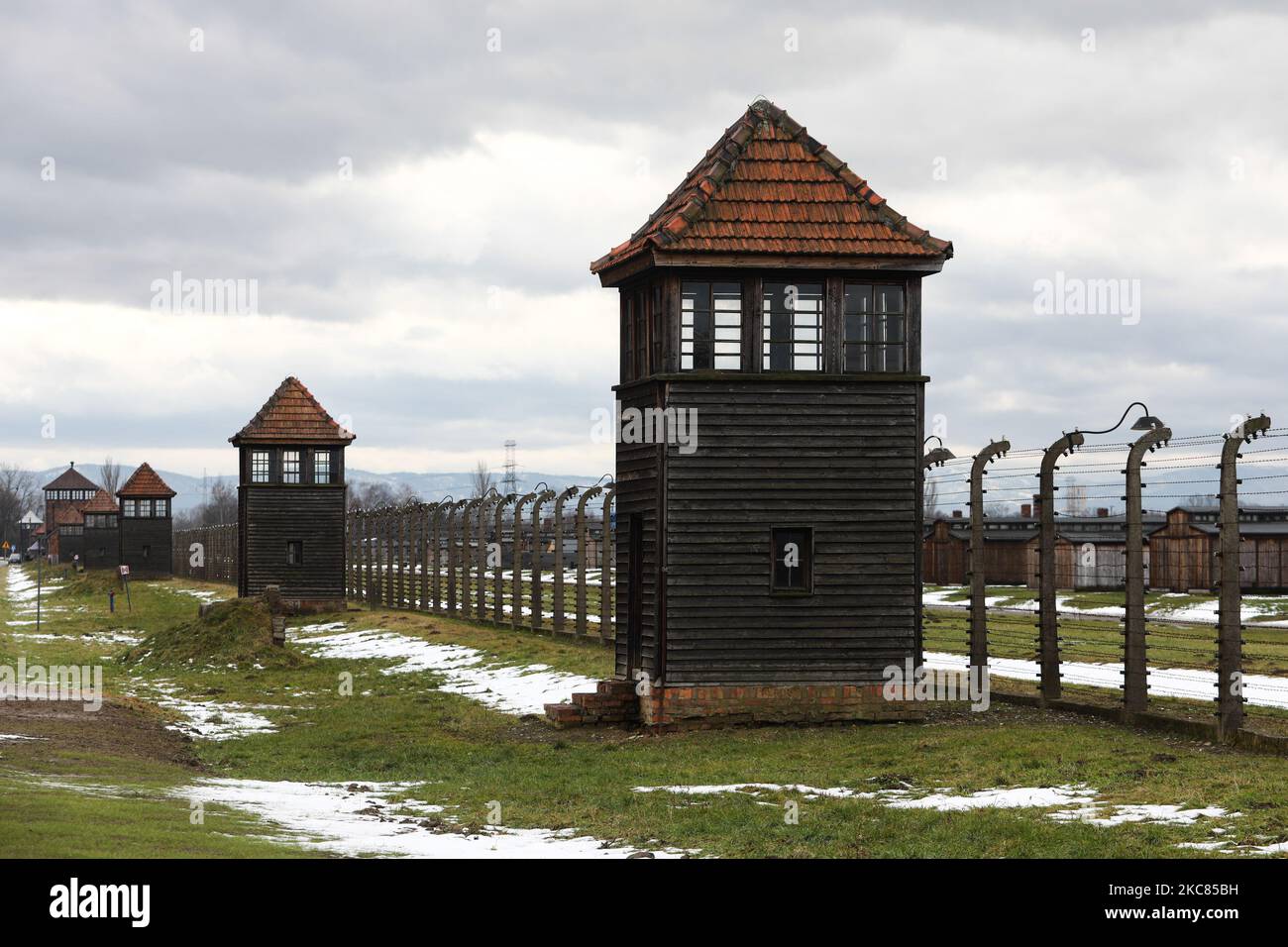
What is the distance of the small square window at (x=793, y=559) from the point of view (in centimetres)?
1925

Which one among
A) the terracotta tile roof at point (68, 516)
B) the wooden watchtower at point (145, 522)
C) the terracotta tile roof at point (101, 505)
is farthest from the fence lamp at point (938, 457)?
the terracotta tile roof at point (68, 516)

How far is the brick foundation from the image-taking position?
750 inches

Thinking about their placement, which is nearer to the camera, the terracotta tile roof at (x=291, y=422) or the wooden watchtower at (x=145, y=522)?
the terracotta tile roof at (x=291, y=422)

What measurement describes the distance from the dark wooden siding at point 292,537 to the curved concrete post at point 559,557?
720 inches

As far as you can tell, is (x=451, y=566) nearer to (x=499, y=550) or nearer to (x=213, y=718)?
(x=499, y=550)

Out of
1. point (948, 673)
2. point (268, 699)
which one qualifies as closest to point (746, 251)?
point (948, 673)

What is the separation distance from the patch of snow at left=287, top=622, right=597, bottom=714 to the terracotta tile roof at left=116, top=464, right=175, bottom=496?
5632 cm

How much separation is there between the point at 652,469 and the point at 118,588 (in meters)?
65.1

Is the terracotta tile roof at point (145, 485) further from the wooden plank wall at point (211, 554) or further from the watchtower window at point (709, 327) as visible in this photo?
the watchtower window at point (709, 327)

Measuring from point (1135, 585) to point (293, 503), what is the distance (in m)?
37.1

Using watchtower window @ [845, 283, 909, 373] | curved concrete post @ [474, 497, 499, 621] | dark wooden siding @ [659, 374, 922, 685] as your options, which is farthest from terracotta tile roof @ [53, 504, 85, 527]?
watchtower window @ [845, 283, 909, 373]

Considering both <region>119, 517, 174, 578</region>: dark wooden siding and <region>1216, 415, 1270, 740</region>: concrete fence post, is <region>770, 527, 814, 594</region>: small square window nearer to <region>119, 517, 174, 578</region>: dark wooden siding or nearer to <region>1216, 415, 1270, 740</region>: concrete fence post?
<region>1216, 415, 1270, 740</region>: concrete fence post

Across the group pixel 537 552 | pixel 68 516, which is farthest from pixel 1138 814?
pixel 68 516
